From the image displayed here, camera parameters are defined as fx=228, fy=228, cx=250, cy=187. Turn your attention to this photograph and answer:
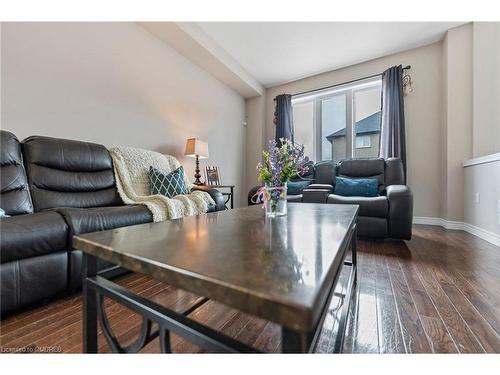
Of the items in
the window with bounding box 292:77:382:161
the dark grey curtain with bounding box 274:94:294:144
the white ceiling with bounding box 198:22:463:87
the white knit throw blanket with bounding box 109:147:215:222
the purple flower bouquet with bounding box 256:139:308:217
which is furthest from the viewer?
the dark grey curtain with bounding box 274:94:294:144

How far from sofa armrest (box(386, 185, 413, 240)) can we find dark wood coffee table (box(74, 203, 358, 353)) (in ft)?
5.18

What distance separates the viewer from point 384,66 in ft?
10.5

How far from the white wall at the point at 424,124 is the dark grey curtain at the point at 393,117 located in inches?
6.9

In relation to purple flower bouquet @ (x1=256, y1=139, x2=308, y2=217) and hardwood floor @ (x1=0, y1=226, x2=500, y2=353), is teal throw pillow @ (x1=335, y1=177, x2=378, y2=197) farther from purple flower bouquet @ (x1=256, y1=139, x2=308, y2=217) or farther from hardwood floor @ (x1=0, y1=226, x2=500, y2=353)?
purple flower bouquet @ (x1=256, y1=139, x2=308, y2=217)

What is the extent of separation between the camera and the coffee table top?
34cm

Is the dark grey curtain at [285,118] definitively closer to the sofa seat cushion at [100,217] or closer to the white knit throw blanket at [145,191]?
the white knit throw blanket at [145,191]

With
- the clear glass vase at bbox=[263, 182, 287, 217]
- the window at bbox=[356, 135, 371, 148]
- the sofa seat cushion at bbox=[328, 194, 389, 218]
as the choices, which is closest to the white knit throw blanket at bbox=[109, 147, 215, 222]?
the clear glass vase at bbox=[263, 182, 287, 217]

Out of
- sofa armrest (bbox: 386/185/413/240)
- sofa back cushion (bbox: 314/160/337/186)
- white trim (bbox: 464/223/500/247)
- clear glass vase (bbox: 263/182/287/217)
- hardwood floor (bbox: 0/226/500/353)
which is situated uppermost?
sofa back cushion (bbox: 314/160/337/186)

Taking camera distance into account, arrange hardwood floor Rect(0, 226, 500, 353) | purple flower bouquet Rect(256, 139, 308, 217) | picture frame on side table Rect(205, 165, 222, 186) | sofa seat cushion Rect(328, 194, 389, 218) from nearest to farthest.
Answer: hardwood floor Rect(0, 226, 500, 353)
purple flower bouquet Rect(256, 139, 308, 217)
sofa seat cushion Rect(328, 194, 389, 218)
picture frame on side table Rect(205, 165, 222, 186)

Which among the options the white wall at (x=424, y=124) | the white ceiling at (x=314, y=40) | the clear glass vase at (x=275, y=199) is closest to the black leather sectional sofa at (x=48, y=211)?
the clear glass vase at (x=275, y=199)

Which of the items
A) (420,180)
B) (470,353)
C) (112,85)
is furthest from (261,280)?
(420,180)

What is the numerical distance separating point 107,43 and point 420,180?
3.93 metres

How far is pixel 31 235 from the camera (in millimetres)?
1019
